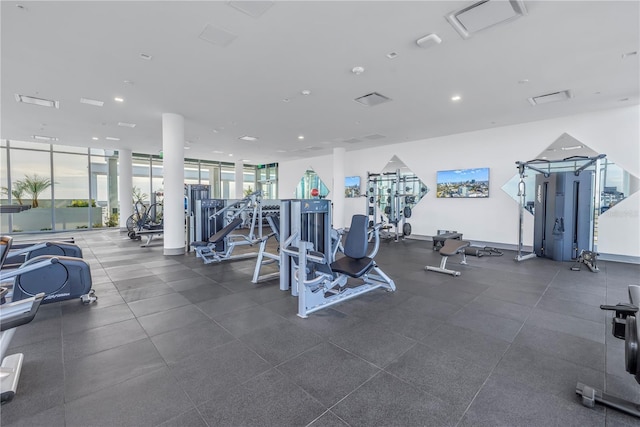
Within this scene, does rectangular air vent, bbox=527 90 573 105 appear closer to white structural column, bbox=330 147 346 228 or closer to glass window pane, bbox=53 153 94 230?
white structural column, bbox=330 147 346 228

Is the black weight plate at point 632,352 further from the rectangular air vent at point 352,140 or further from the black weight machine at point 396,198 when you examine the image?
the rectangular air vent at point 352,140

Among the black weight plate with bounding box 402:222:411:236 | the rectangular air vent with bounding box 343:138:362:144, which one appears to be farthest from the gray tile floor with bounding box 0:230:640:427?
the rectangular air vent with bounding box 343:138:362:144

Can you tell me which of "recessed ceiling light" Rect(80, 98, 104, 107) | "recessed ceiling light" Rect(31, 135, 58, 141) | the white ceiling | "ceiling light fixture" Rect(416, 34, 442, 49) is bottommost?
"ceiling light fixture" Rect(416, 34, 442, 49)

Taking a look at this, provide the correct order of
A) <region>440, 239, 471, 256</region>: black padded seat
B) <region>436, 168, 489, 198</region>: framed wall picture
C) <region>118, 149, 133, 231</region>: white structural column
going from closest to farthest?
<region>440, 239, 471, 256</region>: black padded seat → <region>436, 168, 489, 198</region>: framed wall picture → <region>118, 149, 133, 231</region>: white structural column

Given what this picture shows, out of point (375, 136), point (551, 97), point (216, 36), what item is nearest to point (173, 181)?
point (216, 36)

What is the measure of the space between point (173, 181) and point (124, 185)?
5.98m

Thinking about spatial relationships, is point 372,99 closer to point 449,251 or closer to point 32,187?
point 449,251

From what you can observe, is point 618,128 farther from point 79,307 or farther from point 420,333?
point 79,307

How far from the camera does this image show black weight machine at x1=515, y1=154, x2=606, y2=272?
5520mm

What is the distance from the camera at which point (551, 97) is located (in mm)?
5074

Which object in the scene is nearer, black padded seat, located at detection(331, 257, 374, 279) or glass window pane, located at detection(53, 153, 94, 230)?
black padded seat, located at detection(331, 257, 374, 279)

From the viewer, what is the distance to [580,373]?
2.04m

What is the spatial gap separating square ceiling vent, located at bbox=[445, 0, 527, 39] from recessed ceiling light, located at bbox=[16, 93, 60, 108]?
23.5 feet

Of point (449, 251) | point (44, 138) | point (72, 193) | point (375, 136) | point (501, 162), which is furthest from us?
point (72, 193)
